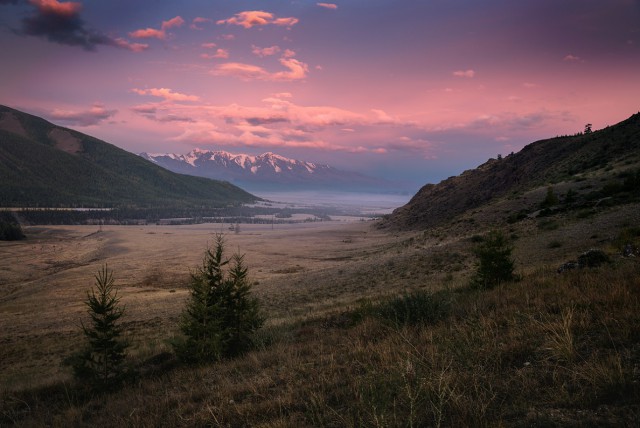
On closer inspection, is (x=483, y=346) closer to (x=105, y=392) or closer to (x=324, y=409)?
(x=324, y=409)

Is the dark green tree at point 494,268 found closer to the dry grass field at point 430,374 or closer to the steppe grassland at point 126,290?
the dry grass field at point 430,374

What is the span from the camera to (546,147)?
8044 centimetres

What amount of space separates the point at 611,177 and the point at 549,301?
3936 centimetres

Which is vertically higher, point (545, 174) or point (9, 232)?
point (545, 174)

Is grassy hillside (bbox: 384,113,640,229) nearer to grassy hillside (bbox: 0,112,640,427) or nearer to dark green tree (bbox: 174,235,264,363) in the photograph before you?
grassy hillside (bbox: 0,112,640,427)

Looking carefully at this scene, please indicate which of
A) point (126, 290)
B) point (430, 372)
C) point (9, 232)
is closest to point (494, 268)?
point (430, 372)

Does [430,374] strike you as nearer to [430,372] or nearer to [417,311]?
[430,372]

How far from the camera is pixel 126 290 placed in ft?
172

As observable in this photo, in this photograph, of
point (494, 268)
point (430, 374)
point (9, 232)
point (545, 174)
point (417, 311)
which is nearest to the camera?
point (430, 374)

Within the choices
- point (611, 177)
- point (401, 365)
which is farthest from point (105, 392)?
point (611, 177)

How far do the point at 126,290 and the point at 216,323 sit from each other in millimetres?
48131

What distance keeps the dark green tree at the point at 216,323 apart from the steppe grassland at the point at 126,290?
4614mm

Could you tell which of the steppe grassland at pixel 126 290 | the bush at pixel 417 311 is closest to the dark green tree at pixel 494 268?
the bush at pixel 417 311

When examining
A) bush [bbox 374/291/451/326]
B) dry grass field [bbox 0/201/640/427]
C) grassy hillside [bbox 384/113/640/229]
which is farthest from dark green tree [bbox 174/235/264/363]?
grassy hillside [bbox 384/113/640/229]
